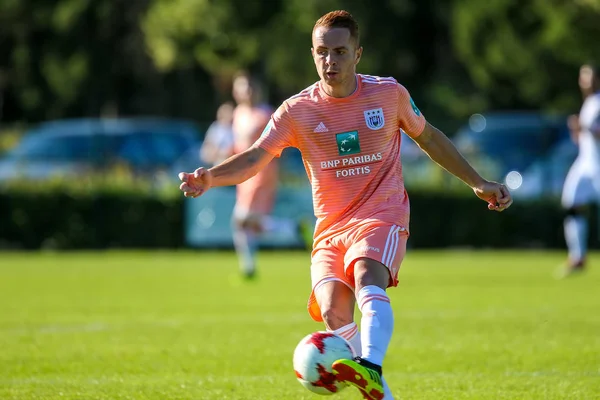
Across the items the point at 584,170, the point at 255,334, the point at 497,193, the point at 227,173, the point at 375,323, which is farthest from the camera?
the point at 584,170

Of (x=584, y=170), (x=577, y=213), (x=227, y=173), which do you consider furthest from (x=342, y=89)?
(x=577, y=213)

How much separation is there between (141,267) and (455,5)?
19.6 metres

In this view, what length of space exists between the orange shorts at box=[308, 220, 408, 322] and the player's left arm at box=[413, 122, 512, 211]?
1.54 ft

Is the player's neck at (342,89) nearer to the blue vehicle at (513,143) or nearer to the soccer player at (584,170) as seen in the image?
the soccer player at (584,170)

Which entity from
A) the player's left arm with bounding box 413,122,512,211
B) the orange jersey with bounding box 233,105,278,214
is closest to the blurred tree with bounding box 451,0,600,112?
the orange jersey with bounding box 233,105,278,214

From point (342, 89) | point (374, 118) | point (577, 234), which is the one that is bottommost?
point (577, 234)

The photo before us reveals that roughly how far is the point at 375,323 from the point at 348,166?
3.26ft

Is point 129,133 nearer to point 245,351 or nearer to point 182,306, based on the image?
point 182,306

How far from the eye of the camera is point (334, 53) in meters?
6.35

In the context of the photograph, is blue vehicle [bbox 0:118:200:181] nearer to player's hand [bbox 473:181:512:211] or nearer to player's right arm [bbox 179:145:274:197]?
player's right arm [bbox 179:145:274:197]

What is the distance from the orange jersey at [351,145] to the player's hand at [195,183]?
20.3 inches

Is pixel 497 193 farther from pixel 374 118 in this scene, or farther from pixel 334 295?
pixel 334 295

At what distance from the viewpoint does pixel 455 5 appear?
118ft

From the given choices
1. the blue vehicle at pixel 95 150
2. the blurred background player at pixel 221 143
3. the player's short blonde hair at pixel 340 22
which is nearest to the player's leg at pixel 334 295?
the player's short blonde hair at pixel 340 22
